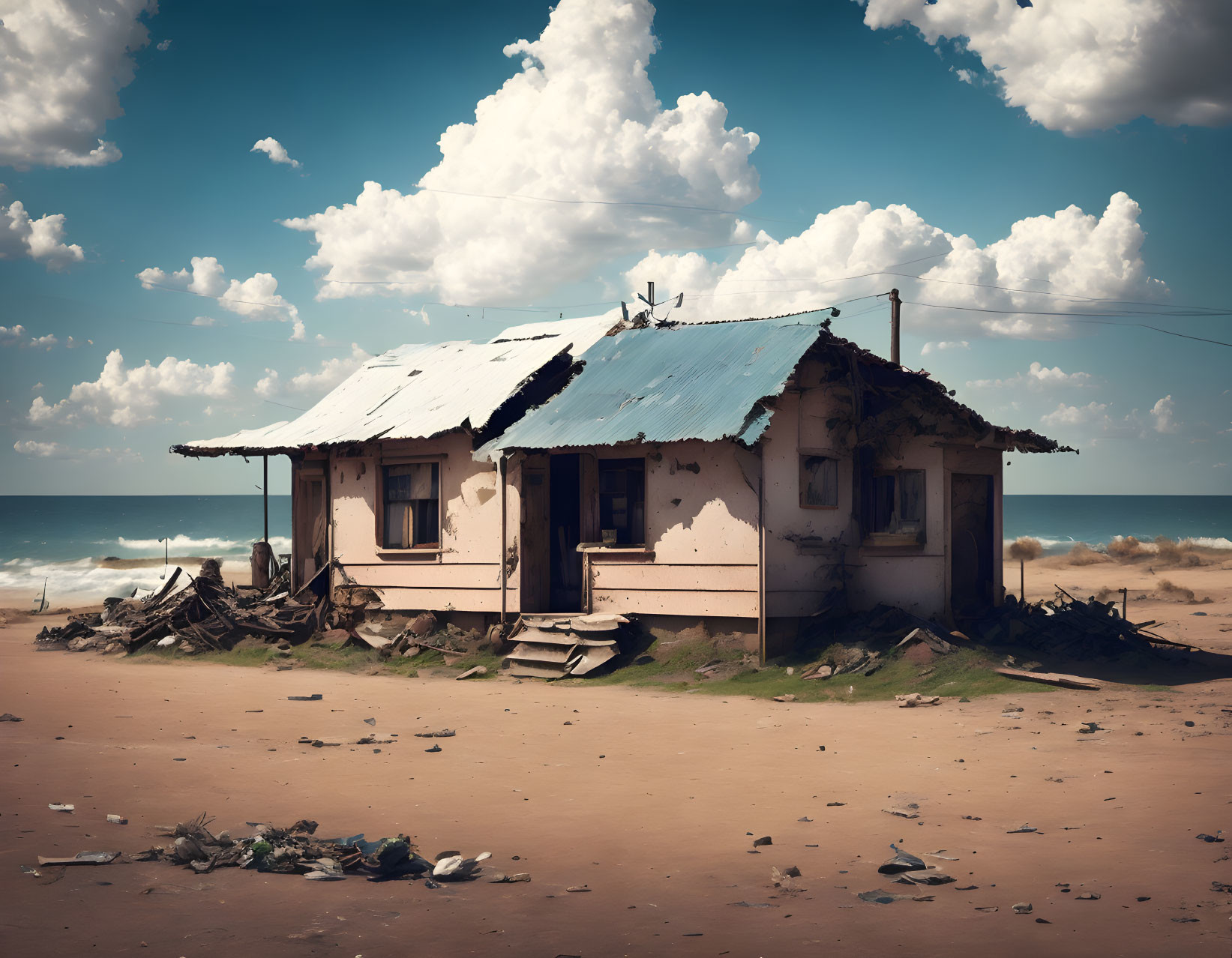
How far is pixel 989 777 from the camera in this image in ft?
29.6

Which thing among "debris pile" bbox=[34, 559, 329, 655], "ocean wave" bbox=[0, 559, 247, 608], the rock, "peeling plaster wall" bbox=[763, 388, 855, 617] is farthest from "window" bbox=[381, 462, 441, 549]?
"ocean wave" bbox=[0, 559, 247, 608]

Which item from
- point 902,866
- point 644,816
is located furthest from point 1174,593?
point 902,866

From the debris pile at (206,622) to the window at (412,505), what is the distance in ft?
7.14

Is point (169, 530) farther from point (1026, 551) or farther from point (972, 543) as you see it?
point (972, 543)

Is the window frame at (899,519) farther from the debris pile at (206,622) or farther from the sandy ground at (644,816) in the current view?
the debris pile at (206,622)

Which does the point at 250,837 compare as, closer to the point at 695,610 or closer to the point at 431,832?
the point at 431,832

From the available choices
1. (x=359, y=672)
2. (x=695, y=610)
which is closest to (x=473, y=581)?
(x=359, y=672)

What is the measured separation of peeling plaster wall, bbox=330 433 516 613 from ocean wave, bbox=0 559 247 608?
14837 mm

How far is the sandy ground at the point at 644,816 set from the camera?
5.49 m

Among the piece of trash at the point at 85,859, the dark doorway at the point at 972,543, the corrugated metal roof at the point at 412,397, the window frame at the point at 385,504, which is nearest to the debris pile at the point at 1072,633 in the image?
the dark doorway at the point at 972,543

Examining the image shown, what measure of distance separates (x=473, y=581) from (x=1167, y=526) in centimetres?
9492

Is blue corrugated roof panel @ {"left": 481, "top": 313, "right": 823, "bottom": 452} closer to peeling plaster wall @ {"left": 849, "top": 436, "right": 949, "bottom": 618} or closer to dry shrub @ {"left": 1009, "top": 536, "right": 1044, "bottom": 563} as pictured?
peeling plaster wall @ {"left": 849, "top": 436, "right": 949, "bottom": 618}

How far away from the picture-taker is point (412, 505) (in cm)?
1914

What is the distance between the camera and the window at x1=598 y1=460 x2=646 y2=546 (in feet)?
55.5
